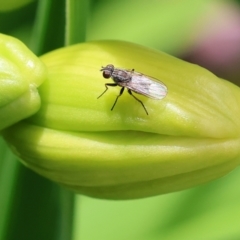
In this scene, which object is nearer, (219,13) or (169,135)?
(169,135)

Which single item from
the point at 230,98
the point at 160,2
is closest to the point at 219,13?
the point at 160,2

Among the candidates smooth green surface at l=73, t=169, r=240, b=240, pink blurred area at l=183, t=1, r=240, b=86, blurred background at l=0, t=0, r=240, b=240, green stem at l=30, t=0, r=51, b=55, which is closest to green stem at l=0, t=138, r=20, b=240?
blurred background at l=0, t=0, r=240, b=240

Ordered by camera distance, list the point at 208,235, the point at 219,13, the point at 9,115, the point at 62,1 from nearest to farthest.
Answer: the point at 9,115
the point at 62,1
the point at 208,235
the point at 219,13

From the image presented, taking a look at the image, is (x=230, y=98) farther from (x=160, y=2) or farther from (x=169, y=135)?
(x=160, y=2)

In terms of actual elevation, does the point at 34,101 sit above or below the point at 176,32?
above

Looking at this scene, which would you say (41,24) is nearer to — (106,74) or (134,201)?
(106,74)

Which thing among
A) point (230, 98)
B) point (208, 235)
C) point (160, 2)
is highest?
point (230, 98)

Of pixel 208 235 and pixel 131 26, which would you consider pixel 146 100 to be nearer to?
pixel 208 235

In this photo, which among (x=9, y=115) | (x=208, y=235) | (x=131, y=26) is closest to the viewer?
(x=9, y=115)

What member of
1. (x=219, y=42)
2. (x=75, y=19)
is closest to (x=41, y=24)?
(x=75, y=19)
